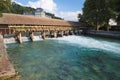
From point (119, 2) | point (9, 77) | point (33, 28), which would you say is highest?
point (119, 2)

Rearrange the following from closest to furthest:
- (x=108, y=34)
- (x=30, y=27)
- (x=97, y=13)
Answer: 1. (x=30, y=27)
2. (x=108, y=34)
3. (x=97, y=13)

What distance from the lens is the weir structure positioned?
28.4 m

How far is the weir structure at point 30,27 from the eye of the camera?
28.4 metres

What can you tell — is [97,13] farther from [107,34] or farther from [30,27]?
[30,27]

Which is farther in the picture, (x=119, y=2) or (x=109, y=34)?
(x=109, y=34)

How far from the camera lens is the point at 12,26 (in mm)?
29062

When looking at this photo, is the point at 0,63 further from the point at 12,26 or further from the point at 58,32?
the point at 58,32

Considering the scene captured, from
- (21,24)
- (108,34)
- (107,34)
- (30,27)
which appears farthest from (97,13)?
(21,24)

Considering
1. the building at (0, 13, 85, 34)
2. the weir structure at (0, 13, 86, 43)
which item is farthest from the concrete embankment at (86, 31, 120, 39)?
the building at (0, 13, 85, 34)

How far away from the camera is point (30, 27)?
107ft

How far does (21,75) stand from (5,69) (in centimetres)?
241

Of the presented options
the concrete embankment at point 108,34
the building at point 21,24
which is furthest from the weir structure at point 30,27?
the concrete embankment at point 108,34

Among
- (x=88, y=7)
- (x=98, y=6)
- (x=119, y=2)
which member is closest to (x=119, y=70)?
(x=119, y=2)

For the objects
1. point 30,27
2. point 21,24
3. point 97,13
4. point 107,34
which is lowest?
point 107,34
